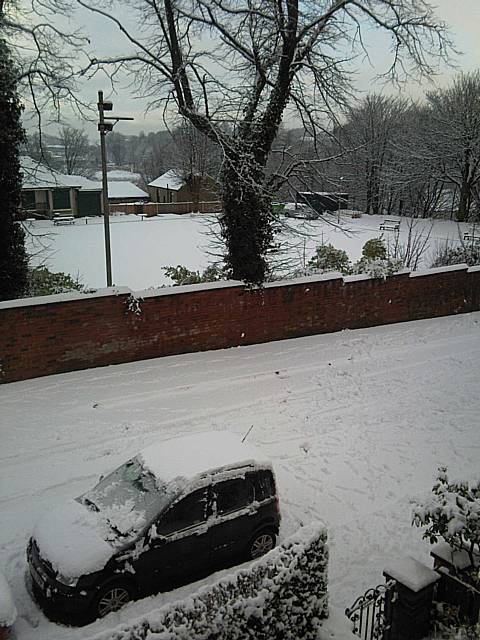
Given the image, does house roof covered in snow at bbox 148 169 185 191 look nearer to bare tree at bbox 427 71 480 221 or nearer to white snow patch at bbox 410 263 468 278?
bare tree at bbox 427 71 480 221

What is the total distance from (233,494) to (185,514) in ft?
2.11

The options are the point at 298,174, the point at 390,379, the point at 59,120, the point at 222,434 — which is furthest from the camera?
the point at 298,174

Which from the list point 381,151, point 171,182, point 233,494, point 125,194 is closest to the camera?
point 233,494

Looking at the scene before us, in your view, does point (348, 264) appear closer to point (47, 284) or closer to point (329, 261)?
point (329, 261)

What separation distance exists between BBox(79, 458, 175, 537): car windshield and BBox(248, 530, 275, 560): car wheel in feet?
4.10

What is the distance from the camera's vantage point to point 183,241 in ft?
108

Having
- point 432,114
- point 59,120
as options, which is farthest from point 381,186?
point 59,120

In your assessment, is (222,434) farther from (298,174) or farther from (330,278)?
(298,174)

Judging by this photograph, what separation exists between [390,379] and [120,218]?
1550 inches

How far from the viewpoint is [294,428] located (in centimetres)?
989

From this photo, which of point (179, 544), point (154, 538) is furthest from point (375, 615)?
point (154, 538)

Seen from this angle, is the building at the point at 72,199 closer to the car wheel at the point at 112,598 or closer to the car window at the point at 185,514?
the car window at the point at 185,514

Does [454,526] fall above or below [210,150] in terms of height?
below

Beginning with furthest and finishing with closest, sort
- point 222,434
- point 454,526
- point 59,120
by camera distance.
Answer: point 59,120 → point 222,434 → point 454,526
